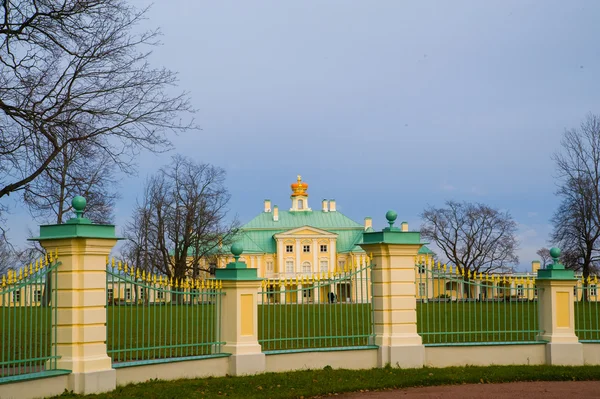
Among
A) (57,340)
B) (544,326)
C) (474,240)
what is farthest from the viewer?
(474,240)

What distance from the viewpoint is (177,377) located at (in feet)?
41.1

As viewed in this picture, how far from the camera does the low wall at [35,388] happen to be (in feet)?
33.0

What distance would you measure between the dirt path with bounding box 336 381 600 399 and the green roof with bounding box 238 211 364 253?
73.3 m

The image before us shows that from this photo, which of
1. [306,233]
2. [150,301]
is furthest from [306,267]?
[150,301]

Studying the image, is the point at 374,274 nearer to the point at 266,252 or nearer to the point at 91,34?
the point at 91,34

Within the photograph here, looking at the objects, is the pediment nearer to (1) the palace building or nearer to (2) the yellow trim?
(1) the palace building

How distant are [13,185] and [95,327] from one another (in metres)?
6.24

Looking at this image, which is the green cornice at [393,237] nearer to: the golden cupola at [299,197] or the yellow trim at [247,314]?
the yellow trim at [247,314]

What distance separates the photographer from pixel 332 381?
12.7m

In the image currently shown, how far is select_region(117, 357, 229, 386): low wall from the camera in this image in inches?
466

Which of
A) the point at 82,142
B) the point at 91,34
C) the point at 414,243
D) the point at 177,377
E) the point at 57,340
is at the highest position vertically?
the point at 91,34

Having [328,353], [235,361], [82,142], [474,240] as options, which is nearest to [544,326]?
[328,353]

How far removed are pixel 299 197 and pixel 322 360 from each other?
7731 cm

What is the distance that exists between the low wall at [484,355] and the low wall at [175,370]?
13.1 ft
